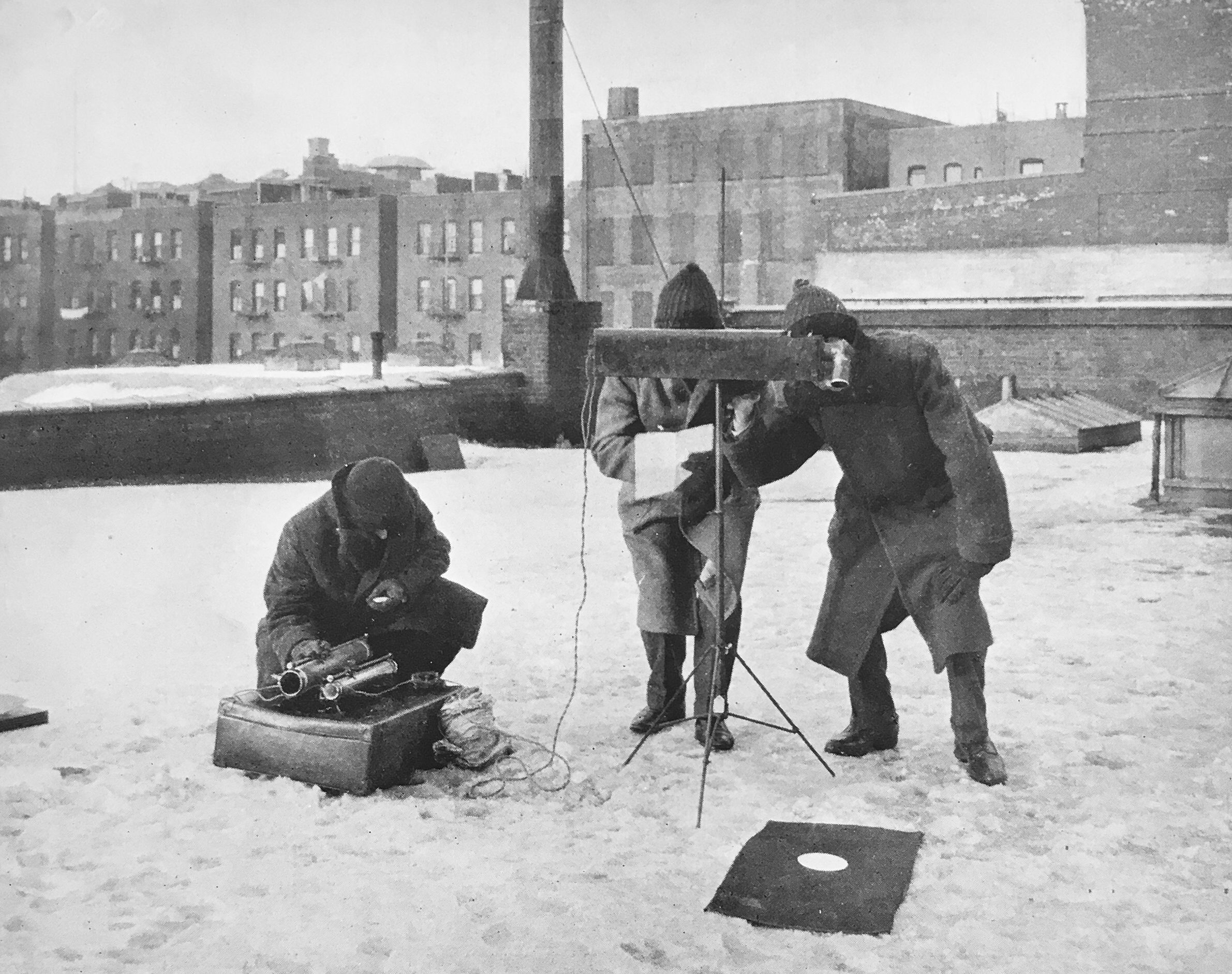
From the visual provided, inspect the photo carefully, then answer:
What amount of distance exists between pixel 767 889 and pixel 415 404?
37.7 ft

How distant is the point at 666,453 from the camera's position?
4980mm

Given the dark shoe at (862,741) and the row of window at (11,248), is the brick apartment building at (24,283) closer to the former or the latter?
the row of window at (11,248)

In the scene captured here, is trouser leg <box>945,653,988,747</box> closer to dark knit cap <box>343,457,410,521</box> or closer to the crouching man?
the crouching man

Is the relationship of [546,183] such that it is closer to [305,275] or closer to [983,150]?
[983,150]

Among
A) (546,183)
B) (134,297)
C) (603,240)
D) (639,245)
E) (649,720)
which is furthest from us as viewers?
(134,297)

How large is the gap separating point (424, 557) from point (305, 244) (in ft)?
148

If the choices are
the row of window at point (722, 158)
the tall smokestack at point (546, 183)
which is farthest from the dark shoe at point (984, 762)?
the row of window at point (722, 158)

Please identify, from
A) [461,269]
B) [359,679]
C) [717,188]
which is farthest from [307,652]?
[461,269]

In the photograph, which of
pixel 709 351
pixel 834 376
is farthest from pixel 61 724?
pixel 834 376

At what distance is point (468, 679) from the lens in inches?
241

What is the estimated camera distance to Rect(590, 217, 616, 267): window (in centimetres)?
4394

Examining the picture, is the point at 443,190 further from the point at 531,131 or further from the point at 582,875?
the point at 582,875

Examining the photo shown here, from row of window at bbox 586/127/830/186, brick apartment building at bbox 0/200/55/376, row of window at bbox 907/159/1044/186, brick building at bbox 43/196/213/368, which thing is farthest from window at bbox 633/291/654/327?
brick apartment building at bbox 0/200/55/376

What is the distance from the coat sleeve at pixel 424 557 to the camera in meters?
5.08
